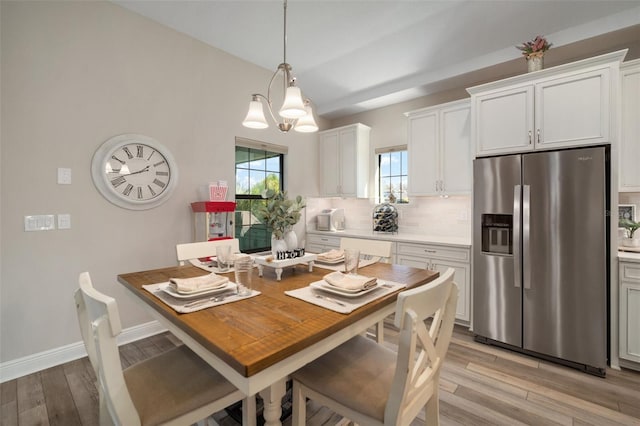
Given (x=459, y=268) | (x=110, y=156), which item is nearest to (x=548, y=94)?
(x=459, y=268)

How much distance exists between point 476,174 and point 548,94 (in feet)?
Result: 2.74

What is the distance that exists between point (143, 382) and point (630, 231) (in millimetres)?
3672

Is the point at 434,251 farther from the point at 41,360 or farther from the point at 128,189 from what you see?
the point at 41,360

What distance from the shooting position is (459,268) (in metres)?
2.96

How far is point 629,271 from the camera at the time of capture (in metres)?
2.14

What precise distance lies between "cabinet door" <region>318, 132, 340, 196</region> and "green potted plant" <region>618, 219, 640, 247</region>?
9.98 ft

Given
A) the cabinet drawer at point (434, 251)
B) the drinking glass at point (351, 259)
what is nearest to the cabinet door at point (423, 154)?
the cabinet drawer at point (434, 251)

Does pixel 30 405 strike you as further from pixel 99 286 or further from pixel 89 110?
pixel 89 110

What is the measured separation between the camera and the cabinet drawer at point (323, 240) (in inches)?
159

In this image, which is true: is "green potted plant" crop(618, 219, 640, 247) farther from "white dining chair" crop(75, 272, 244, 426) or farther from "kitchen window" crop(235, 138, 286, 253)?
"kitchen window" crop(235, 138, 286, 253)

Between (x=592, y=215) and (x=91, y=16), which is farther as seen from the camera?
(x=91, y=16)

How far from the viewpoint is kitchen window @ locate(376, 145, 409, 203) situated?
4070 millimetres

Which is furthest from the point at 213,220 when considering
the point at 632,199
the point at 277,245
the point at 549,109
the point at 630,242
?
the point at 632,199

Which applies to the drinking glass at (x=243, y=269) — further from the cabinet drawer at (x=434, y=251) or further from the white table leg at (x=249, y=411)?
the cabinet drawer at (x=434, y=251)
